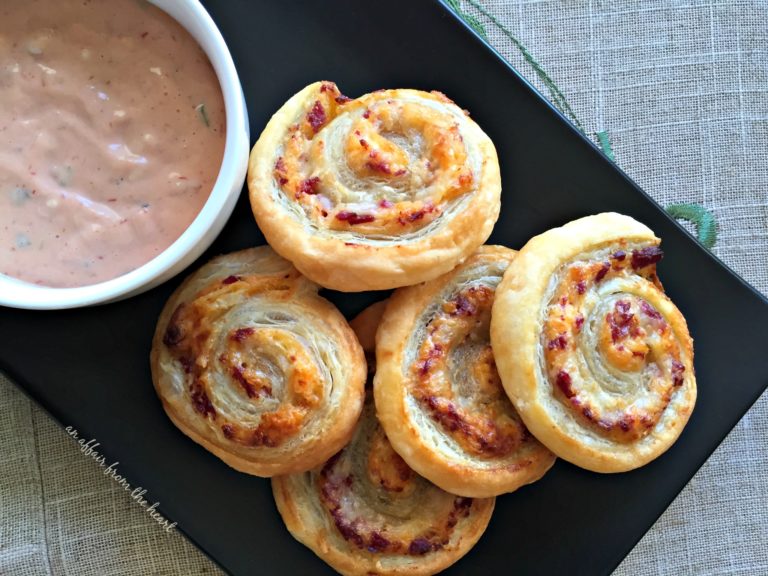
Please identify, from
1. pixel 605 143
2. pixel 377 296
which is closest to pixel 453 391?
pixel 377 296

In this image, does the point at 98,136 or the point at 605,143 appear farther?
the point at 605,143

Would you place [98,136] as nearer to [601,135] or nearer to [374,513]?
[374,513]

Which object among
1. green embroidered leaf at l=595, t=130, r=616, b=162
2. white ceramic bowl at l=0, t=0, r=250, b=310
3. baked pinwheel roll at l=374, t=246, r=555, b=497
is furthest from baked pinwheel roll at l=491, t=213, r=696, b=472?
white ceramic bowl at l=0, t=0, r=250, b=310

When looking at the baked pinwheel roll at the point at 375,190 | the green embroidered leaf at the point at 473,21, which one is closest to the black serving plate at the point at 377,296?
the baked pinwheel roll at the point at 375,190

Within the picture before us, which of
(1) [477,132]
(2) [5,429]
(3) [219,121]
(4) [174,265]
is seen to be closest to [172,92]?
(3) [219,121]

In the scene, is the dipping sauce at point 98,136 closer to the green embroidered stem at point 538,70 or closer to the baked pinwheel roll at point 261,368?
the baked pinwheel roll at point 261,368

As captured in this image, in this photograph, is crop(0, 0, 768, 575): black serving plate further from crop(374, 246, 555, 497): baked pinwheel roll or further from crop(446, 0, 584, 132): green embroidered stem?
crop(446, 0, 584, 132): green embroidered stem
